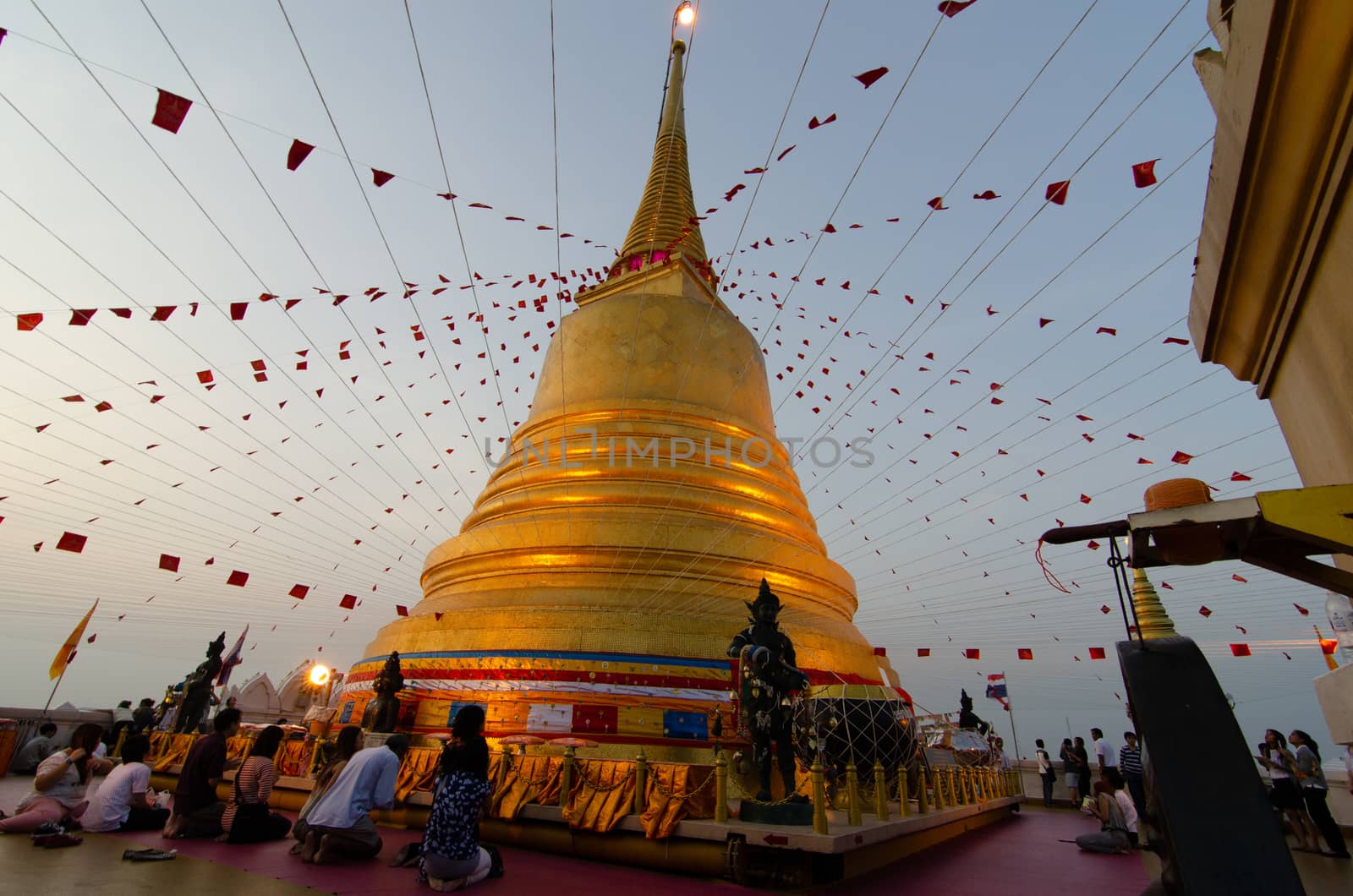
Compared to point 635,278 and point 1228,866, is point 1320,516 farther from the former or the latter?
point 635,278

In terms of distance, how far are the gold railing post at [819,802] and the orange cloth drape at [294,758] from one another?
23.8 feet

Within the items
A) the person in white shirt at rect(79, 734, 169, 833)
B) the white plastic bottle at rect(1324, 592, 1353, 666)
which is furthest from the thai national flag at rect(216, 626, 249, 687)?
the white plastic bottle at rect(1324, 592, 1353, 666)

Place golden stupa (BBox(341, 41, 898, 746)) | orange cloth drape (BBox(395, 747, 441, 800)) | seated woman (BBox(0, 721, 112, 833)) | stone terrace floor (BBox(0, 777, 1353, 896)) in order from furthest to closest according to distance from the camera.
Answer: golden stupa (BBox(341, 41, 898, 746)), orange cloth drape (BBox(395, 747, 441, 800)), seated woman (BBox(0, 721, 112, 833)), stone terrace floor (BBox(0, 777, 1353, 896))

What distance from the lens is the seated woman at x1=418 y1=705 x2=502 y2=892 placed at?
4781 mm

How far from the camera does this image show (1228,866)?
2225 mm

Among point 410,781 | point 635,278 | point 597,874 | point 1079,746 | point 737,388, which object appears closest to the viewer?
point 597,874

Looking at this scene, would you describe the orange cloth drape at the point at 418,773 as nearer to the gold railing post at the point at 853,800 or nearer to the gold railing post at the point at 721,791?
the gold railing post at the point at 721,791

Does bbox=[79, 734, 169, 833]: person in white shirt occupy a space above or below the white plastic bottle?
below

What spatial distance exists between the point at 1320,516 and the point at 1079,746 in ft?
50.0

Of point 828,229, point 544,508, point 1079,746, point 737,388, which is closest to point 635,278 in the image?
point 737,388

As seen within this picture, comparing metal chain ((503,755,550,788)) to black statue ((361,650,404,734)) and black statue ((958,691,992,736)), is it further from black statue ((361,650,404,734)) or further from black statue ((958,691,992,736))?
black statue ((958,691,992,736))

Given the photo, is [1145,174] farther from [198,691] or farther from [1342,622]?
[198,691]

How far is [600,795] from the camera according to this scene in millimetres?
6703

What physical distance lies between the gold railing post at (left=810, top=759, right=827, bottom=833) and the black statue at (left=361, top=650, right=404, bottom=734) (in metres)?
6.80
